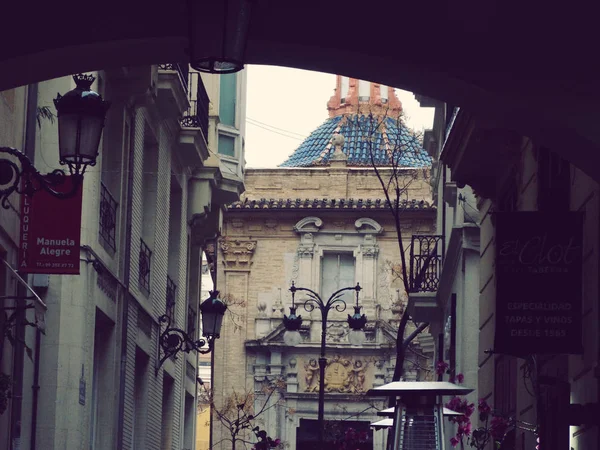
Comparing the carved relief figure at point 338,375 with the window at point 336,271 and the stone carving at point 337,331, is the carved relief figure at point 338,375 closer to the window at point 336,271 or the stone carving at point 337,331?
the stone carving at point 337,331

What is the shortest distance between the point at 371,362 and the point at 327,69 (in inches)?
1583

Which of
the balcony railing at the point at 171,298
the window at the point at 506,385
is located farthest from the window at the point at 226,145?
the window at the point at 506,385

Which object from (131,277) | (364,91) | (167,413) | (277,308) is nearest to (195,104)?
(167,413)

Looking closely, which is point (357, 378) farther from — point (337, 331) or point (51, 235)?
point (51, 235)

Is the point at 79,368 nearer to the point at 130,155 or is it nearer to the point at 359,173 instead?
the point at 130,155

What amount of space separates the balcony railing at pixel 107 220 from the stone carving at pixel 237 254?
89.3ft

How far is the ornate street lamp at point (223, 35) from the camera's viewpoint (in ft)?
24.8

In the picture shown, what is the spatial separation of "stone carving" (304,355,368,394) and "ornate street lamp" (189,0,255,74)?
4161 centimetres

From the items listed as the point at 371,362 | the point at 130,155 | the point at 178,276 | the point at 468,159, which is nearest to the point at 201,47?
the point at 468,159

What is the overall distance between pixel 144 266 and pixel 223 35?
18826 mm

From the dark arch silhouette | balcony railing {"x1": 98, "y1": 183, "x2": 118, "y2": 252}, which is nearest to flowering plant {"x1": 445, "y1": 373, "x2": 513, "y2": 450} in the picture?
balcony railing {"x1": 98, "y1": 183, "x2": 118, "y2": 252}

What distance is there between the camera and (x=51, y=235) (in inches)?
623

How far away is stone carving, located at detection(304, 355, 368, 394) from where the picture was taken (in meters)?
49.0

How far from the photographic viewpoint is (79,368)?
63.3 ft
